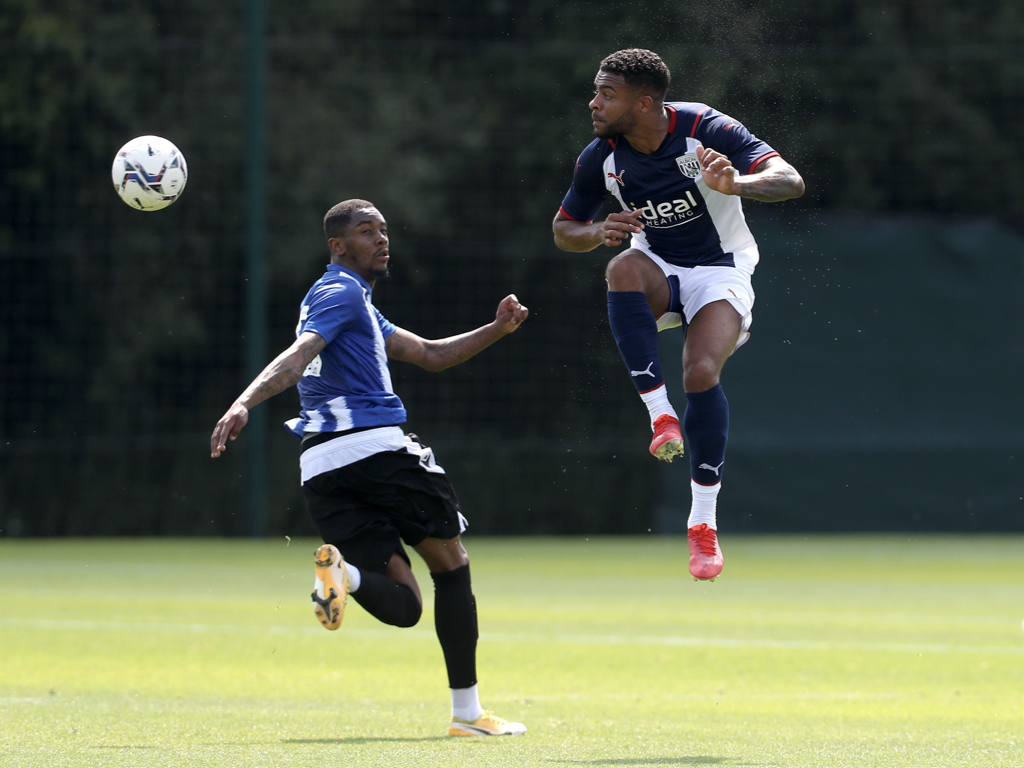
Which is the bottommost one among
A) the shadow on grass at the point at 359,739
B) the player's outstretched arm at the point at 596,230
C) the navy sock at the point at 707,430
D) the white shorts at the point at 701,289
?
the shadow on grass at the point at 359,739

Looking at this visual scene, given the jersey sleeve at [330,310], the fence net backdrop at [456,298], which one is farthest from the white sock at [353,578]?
the fence net backdrop at [456,298]

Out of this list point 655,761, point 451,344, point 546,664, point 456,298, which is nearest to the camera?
point 655,761

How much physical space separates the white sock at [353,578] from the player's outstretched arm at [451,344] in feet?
4.02

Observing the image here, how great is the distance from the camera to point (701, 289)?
318 inches

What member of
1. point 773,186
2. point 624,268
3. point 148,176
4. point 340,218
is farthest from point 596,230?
point 148,176

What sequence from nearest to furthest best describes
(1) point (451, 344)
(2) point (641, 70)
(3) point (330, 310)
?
(3) point (330, 310) → (2) point (641, 70) → (1) point (451, 344)

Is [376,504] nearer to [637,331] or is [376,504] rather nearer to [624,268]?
[637,331]

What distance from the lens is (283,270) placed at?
66.8ft

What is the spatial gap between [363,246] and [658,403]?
1.63m

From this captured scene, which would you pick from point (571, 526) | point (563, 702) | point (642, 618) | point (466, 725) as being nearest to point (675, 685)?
point (563, 702)

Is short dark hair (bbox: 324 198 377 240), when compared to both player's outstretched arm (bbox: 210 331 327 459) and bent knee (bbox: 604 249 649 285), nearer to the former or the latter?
player's outstretched arm (bbox: 210 331 327 459)

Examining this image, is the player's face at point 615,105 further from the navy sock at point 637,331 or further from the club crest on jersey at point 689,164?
the navy sock at point 637,331

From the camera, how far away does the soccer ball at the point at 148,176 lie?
8.43m

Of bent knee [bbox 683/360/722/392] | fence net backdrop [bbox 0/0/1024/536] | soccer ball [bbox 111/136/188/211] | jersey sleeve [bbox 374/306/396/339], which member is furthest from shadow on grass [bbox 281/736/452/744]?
fence net backdrop [bbox 0/0/1024/536]
